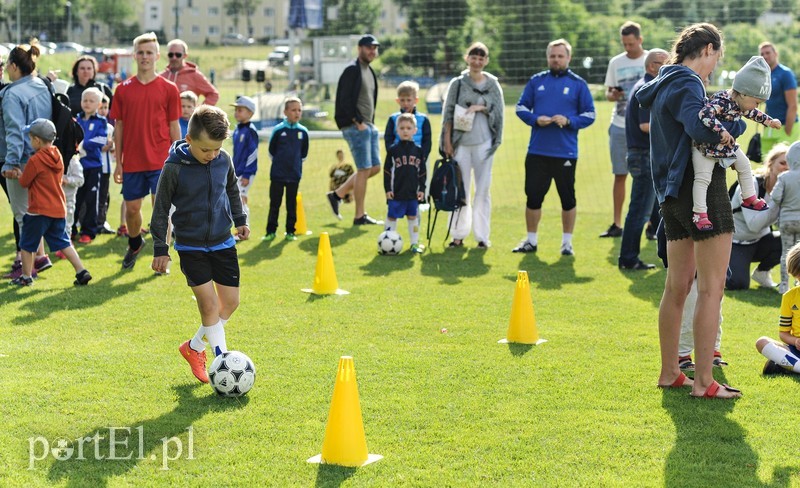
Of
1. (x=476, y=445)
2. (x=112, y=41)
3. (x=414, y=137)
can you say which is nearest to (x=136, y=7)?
(x=112, y=41)

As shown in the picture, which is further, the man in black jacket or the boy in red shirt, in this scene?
the man in black jacket

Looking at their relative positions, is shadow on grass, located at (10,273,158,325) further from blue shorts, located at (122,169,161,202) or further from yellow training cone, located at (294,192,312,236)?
yellow training cone, located at (294,192,312,236)

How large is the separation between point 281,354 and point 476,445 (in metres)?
2.19

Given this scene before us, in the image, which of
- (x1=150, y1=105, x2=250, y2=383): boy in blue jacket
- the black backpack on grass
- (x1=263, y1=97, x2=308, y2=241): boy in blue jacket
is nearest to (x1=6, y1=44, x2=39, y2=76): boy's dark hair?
(x1=263, y1=97, x2=308, y2=241): boy in blue jacket

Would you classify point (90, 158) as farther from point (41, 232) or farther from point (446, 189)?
point (446, 189)

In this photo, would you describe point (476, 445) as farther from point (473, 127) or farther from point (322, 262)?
point (473, 127)

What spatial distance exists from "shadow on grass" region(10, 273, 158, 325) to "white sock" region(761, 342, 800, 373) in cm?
527

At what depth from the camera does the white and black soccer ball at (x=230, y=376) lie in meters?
5.96

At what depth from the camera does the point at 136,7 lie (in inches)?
4218

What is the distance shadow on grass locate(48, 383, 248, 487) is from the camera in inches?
189

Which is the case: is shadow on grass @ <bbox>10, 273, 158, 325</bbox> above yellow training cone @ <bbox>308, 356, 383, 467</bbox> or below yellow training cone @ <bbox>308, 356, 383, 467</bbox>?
below

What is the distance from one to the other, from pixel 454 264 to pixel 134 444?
605 cm

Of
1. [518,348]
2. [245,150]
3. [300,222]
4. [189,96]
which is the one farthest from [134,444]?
[300,222]

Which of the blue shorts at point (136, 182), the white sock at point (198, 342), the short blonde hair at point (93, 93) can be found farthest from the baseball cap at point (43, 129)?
the white sock at point (198, 342)
